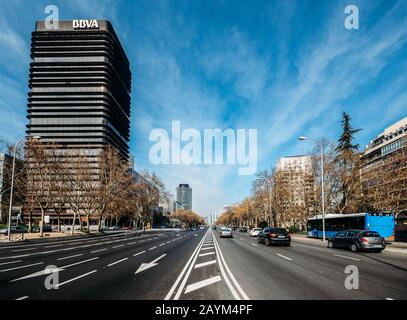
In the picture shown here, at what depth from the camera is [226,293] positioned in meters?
7.32

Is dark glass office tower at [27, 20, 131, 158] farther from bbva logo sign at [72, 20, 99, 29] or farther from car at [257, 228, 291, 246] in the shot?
car at [257, 228, 291, 246]

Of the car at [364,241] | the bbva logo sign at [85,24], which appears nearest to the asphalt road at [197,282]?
the car at [364,241]

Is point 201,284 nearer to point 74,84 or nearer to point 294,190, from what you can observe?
point 294,190

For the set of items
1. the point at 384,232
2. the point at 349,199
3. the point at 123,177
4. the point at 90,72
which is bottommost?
the point at 384,232

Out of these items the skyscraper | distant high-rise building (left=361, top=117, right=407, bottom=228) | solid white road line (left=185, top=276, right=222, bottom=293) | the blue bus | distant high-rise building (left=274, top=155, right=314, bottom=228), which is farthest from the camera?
the skyscraper

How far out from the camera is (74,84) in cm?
12681

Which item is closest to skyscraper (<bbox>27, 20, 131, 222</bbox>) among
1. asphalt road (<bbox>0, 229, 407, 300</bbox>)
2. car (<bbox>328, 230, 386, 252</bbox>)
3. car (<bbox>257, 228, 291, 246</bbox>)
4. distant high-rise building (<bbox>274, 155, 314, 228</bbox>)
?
distant high-rise building (<bbox>274, 155, 314, 228</bbox>)

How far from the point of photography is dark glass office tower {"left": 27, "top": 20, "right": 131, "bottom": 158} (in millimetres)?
121931

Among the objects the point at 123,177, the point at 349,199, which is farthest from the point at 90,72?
the point at 349,199

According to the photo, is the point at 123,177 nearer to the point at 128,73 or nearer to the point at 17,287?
the point at 17,287

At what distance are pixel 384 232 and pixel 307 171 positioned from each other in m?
21.2

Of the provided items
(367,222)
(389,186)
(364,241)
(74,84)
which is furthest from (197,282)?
(74,84)
